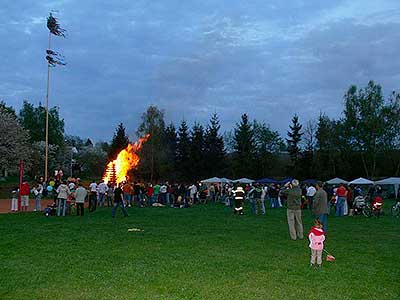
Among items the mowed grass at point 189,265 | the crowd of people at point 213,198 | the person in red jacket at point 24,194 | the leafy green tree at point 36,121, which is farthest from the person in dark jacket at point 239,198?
the leafy green tree at point 36,121

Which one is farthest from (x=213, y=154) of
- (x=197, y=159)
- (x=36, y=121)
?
(x=36, y=121)

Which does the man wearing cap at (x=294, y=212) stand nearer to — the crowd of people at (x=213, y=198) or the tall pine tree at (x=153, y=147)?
the crowd of people at (x=213, y=198)

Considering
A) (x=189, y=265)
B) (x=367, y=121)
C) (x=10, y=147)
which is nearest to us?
(x=189, y=265)

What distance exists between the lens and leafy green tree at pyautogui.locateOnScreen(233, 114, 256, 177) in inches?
2601

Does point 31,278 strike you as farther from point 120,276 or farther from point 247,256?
point 247,256

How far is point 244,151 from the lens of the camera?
67.0 meters

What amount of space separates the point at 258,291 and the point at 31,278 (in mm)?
3977

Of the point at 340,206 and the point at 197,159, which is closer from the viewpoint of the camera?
the point at 340,206

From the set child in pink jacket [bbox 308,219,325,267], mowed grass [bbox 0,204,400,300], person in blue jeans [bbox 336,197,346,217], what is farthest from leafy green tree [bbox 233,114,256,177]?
child in pink jacket [bbox 308,219,325,267]

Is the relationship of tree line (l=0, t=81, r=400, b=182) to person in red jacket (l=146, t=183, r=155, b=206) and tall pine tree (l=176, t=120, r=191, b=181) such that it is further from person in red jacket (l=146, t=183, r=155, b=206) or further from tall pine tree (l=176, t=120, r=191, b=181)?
person in red jacket (l=146, t=183, r=155, b=206)

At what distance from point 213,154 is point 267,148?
12.7 metres

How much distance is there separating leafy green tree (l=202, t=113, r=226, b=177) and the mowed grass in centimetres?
4779

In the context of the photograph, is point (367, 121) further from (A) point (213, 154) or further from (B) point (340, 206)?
(B) point (340, 206)

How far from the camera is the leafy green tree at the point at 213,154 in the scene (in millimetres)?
65000
